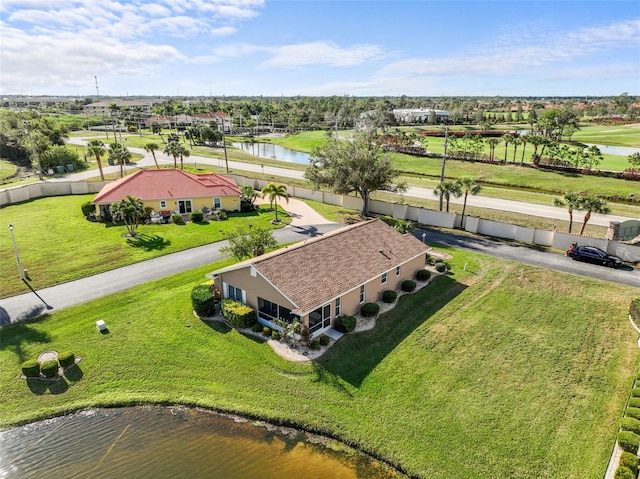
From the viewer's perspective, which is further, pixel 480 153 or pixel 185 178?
pixel 480 153

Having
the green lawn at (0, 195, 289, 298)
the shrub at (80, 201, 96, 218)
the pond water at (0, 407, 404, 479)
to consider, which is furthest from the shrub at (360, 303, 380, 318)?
the shrub at (80, 201, 96, 218)

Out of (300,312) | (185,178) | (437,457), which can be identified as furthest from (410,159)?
(437,457)

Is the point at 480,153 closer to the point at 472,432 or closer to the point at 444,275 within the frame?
the point at 444,275

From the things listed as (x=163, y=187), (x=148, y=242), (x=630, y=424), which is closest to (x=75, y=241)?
(x=148, y=242)

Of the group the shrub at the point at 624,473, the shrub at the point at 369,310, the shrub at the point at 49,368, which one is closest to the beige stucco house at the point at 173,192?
the shrub at the point at 49,368

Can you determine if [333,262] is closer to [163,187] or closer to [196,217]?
[196,217]
